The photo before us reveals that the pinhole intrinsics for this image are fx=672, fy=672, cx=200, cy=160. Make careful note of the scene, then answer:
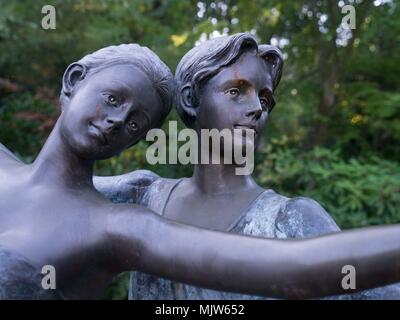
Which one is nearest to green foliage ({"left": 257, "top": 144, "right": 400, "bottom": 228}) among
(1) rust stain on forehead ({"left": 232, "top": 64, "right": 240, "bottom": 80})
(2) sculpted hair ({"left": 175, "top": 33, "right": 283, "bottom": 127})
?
(2) sculpted hair ({"left": 175, "top": 33, "right": 283, "bottom": 127})

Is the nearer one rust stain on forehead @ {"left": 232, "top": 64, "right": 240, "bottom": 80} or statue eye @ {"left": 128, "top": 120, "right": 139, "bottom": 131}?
statue eye @ {"left": 128, "top": 120, "right": 139, "bottom": 131}

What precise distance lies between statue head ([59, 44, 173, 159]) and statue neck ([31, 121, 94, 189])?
33 mm

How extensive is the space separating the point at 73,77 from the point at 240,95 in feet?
1.63

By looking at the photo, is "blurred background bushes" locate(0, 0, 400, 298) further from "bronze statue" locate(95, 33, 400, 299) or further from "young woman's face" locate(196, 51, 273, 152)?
"young woman's face" locate(196, 51, 273, 152)

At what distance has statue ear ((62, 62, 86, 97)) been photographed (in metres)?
1.92

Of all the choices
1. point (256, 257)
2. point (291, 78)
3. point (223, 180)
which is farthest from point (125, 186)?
point (291, 78)

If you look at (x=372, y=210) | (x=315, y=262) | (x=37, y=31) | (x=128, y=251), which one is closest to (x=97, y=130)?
(x=128, y=251)

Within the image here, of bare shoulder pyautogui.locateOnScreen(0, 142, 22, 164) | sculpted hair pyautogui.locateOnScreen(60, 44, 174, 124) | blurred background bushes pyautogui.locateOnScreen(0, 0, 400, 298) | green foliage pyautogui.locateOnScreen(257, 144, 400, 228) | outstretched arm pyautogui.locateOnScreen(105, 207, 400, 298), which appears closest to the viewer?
outstretched arm pyautogui.locateOnScreen(105, 207, 400, 298)

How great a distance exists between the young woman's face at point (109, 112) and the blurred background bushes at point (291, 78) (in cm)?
447

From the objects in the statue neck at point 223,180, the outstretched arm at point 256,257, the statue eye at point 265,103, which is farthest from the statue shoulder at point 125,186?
the outstretched arm at point 256,257

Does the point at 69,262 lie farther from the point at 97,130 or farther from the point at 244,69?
the point at 244,69

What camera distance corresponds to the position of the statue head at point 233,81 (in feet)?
6.62

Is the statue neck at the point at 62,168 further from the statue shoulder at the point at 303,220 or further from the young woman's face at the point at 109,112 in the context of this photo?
the statue shoulder at the point at 303,220
